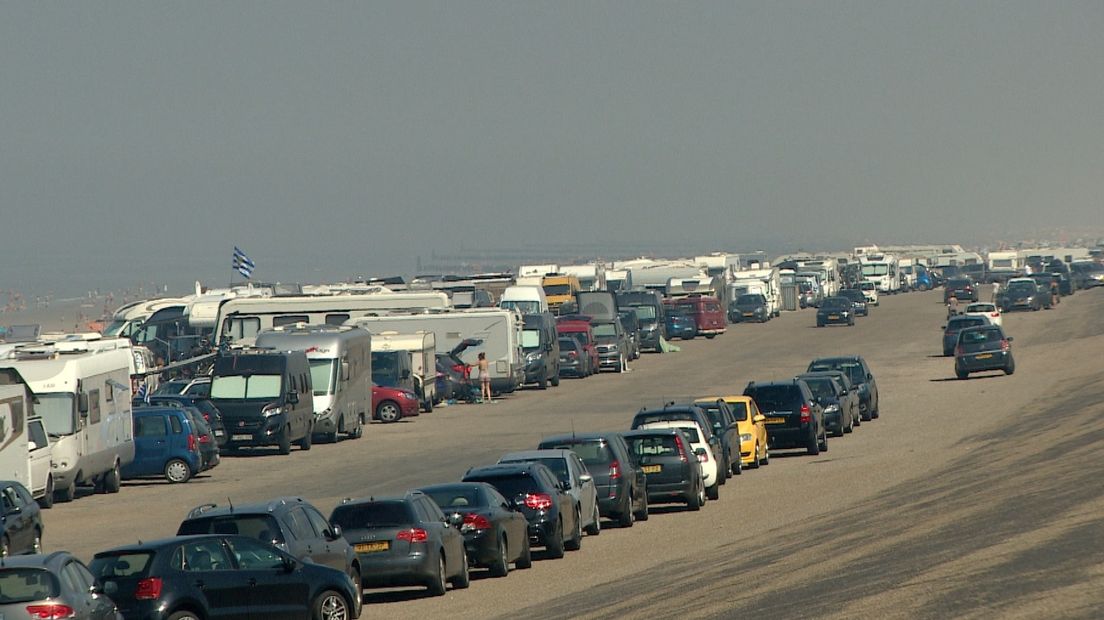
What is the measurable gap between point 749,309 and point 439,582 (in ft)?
272

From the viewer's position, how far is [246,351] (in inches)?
1820

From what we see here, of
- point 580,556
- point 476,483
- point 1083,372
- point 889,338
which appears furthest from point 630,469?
point 889,338

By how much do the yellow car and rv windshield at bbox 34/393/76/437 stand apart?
1186 centimetres

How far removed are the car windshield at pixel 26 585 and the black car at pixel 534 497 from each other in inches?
355

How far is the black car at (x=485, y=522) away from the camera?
77.3ft

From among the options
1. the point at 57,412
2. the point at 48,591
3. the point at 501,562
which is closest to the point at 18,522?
the point at 501,562

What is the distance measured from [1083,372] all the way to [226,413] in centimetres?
2628

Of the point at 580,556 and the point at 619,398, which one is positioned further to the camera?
the point at 619,398

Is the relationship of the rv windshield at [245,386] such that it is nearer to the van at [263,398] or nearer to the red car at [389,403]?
the van at [263,398]

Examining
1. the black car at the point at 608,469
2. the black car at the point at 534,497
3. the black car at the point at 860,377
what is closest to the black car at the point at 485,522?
the black car at the point at 534,497

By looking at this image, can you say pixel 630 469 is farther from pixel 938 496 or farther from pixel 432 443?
pixel 432 443

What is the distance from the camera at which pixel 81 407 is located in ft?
120

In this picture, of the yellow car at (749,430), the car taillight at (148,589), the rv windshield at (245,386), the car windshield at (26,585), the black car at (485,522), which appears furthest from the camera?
the rv windshield at (245,386)

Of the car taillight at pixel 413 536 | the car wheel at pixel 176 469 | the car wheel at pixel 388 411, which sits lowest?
the car wheel at pixel 388 411
